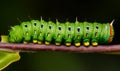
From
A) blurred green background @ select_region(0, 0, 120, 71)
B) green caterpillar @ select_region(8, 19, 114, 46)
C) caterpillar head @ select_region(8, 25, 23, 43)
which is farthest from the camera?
blurred green background @ select_region(0, 0, 120, 71)

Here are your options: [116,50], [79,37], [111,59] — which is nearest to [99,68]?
[111,59]

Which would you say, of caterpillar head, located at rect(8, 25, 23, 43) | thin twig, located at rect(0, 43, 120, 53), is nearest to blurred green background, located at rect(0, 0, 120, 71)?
caterpillar head, located at rect(8, 25, 23, 43)

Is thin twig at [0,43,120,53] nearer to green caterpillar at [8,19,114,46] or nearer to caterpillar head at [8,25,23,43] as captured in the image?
caterpillar head at [8,25,23,43]

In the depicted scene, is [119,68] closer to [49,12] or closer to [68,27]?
[49,12]

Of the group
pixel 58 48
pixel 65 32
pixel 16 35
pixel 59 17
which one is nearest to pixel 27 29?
pixel 16 35

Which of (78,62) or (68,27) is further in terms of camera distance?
(78,62)

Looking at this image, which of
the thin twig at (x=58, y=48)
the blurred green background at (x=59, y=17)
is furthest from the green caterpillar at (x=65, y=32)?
the blurred green background at (x=59, y=17)

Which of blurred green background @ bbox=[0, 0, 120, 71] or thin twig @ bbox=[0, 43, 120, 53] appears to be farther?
blurred green background @ bbox=[0, 0, 120, 71]

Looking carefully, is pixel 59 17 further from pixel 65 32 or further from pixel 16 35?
pixel 16 35

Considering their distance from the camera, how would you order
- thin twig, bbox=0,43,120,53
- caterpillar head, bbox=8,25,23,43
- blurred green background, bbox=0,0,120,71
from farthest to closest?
1. blurred green background, bbox=0,0,120,71
2. caterpillar head, bbox=8,25,23,43
3. thin twig, bbox=0,43,120,53

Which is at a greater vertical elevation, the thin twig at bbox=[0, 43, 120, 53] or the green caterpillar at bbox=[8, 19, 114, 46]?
the green caterpillar at bbox=[8, 19, 114, 46]
